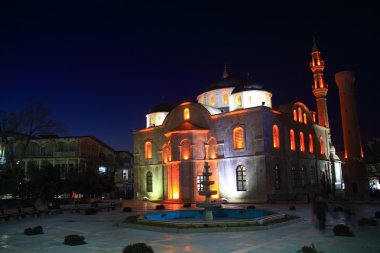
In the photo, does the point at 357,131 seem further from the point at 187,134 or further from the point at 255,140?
the point at 187,134

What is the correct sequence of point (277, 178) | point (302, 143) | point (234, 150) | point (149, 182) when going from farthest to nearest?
point (149, 182) < point (302, 143) < point (234, 150) < point (277, 178)

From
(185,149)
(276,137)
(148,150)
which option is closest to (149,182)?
(148,150)

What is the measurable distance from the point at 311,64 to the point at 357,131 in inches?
442

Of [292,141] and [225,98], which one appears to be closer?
[292,141]

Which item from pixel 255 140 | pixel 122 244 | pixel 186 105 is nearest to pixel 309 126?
pixel 255 140

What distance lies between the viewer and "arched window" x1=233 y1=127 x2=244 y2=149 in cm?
3478

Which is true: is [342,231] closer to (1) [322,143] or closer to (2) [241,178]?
(2) [241,178]

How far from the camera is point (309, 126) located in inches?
1614

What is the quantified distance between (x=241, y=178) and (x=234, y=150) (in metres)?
2.82

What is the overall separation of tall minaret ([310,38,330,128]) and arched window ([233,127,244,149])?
55.2 feet

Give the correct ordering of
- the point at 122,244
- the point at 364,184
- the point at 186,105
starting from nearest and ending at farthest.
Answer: the point at 122,244
the point at 186,105
the point at 364,184

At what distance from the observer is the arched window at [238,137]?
34.8 metres

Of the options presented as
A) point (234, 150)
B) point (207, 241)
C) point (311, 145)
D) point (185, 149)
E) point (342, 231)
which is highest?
point (311, 145)

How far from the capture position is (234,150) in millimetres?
34781
